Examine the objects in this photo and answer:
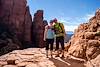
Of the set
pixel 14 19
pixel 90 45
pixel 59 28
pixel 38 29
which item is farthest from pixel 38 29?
pixel 90 45

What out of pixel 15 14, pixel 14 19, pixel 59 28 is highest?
pixel 15 14

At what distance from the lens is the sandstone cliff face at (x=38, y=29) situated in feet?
236

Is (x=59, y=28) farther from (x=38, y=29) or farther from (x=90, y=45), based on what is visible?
(x=38, y=29)

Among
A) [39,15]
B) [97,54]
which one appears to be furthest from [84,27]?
[39,15]

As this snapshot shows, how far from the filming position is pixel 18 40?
64.9 meters

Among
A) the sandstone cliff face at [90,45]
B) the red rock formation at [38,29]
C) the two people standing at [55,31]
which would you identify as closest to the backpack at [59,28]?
the two people standing at [55,31]

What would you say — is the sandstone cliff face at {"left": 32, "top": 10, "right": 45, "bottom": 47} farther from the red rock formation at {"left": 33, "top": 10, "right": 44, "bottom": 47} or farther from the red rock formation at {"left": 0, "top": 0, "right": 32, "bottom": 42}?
the red rock formation at {"left": 0, "top": 0, "right": 32, "bottom": 42}

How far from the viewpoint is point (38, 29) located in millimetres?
73125

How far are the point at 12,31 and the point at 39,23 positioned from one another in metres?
12.4

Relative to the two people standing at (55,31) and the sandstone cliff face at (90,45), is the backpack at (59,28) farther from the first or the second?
the sandstone cliff face at (90,45)

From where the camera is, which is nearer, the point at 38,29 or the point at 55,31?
the point at 55,31

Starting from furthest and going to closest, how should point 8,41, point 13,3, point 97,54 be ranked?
1. point 13,3
2. point 8,41
3. point 97,54

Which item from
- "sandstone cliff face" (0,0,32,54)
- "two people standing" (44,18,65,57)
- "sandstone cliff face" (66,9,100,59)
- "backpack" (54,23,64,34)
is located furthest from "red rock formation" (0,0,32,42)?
"sandstone cliff face" (66,9,100,59)

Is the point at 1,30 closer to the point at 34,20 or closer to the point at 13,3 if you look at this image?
the point at 13,3
